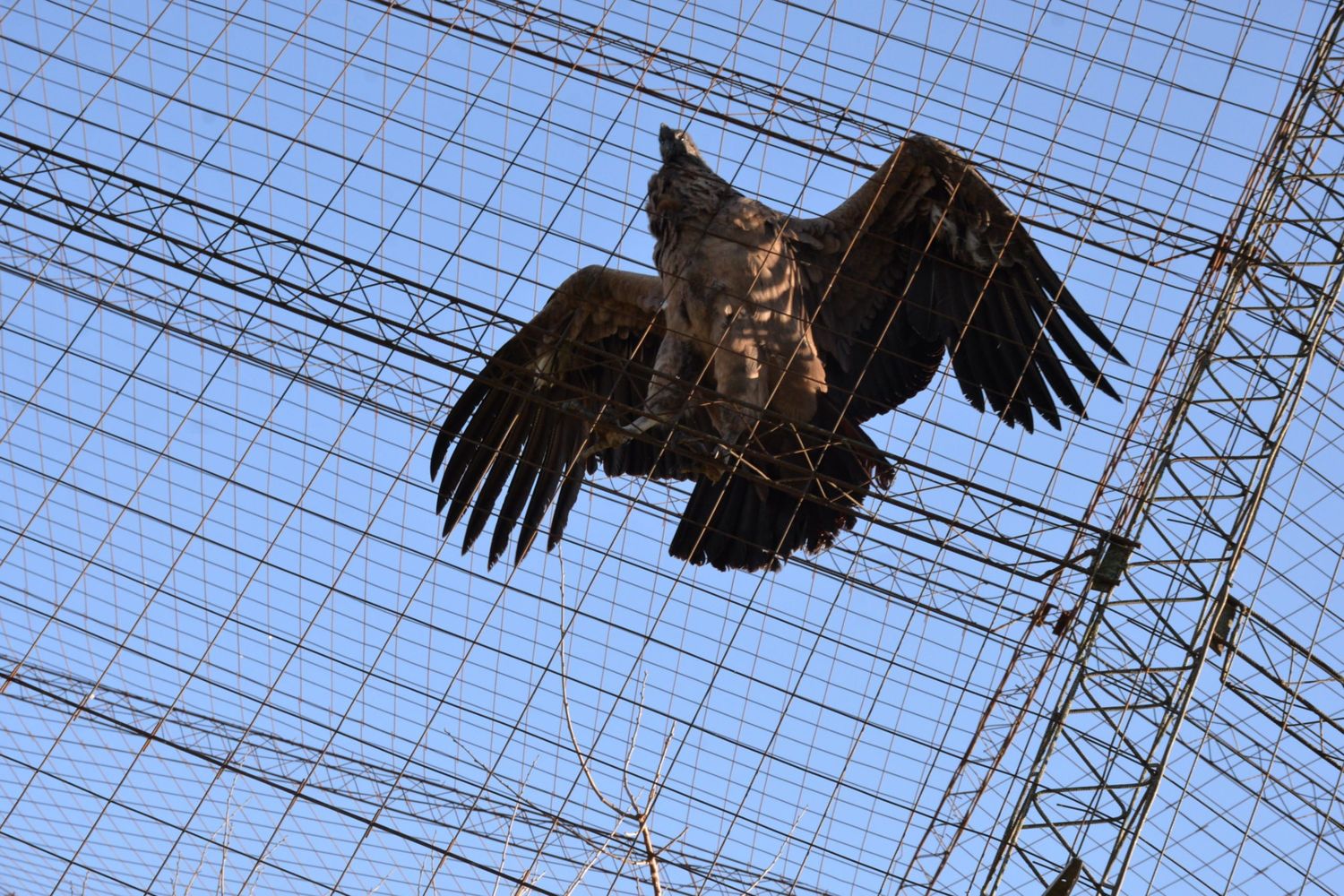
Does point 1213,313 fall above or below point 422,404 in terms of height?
above

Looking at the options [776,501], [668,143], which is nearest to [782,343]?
[776,501]

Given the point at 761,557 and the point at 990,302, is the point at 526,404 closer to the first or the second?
the point at 761,557

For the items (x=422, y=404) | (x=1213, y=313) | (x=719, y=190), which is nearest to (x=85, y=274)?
(x=422, y=404)

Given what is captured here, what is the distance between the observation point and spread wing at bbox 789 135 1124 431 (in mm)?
10203

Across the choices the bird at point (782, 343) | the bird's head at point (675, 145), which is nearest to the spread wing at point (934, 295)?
the bird at point (782, 343)

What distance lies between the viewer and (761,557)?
415 inches

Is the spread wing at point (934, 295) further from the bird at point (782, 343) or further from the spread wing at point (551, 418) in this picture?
the spread wing at point (551, 418)

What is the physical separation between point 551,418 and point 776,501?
158 centimetres

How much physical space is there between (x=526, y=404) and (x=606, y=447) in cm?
77

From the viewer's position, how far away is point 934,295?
10.6m

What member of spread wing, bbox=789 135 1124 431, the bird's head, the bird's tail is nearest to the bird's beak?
the bird's head

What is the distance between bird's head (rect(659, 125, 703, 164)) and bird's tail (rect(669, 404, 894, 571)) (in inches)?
63.7

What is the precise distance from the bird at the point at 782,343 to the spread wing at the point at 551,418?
0.02 meters

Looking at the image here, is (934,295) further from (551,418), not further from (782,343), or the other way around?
(551,418)
